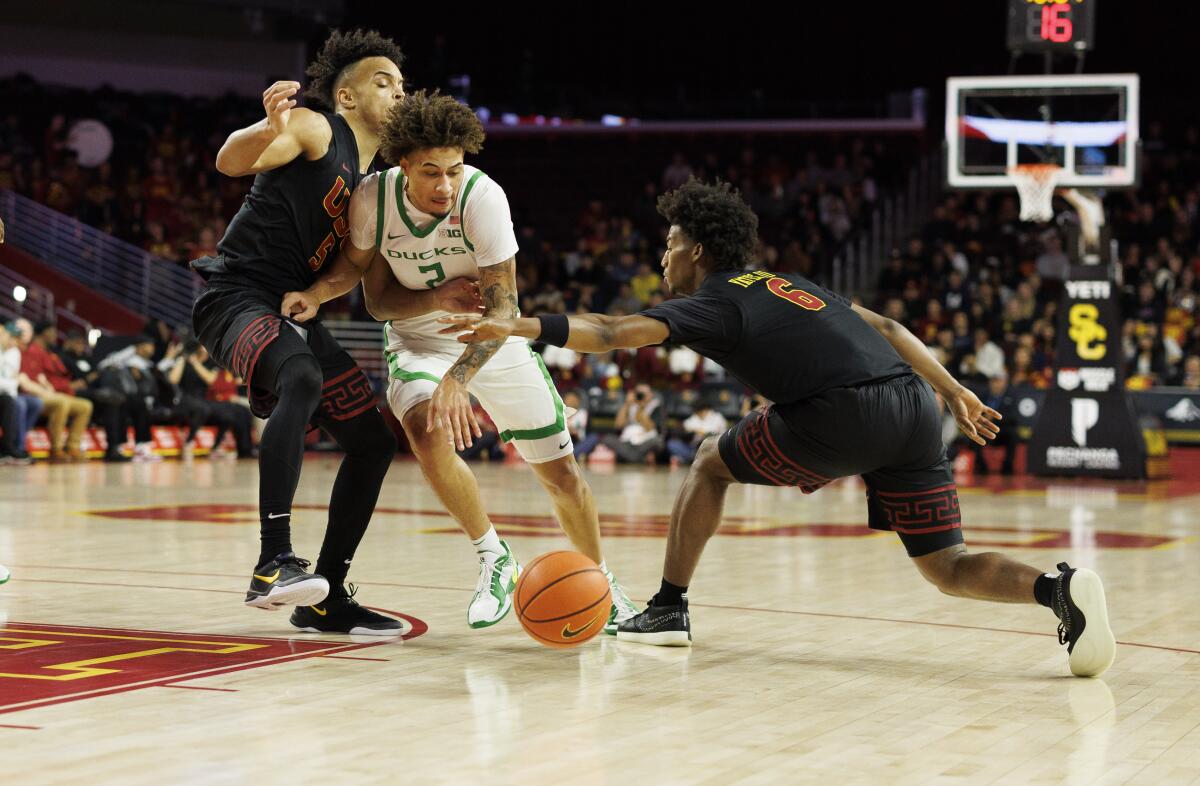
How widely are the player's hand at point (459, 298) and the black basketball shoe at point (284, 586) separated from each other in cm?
124

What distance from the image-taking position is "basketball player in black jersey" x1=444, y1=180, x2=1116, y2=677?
5.26 m

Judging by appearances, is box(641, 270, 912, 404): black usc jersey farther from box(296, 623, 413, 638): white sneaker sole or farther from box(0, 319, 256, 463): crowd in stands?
box(0, 319, 256, 463): crowd in stands

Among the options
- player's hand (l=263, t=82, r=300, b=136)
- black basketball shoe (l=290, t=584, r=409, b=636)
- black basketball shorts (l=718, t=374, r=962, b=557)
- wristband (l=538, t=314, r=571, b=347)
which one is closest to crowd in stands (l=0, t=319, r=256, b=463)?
black basketball shoe (l=290, t=584, r=409, b=636)

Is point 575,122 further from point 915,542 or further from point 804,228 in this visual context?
point 915,542

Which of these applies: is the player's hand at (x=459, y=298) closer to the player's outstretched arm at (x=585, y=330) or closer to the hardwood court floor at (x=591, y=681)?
the player's outstretched arm at (x=585, y=330)

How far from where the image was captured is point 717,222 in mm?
5566

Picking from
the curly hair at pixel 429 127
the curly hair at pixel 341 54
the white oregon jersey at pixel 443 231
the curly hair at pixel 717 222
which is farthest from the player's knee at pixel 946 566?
the curly hair at pixel 341 54

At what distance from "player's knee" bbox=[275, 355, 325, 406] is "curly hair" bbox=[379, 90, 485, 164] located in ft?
2.73

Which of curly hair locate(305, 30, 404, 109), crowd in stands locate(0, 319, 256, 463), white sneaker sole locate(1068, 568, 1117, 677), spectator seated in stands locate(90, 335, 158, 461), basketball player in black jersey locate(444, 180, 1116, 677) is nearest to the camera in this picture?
white sneaker sole locate(1068, 568, 1117, 677)

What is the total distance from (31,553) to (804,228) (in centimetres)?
1963

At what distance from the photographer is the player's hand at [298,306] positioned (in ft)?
18.8

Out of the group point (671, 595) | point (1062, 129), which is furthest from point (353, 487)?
point (1062, 129)

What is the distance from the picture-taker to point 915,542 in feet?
18.0

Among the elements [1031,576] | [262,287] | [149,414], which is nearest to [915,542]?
[1031,576]
